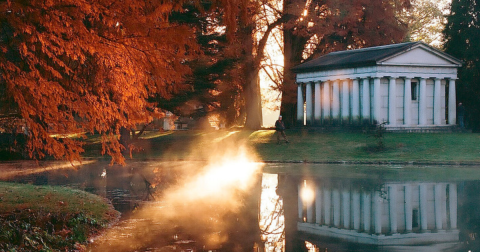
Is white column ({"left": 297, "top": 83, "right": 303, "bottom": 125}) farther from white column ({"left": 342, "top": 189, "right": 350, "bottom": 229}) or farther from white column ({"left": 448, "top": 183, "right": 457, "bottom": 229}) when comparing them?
white column ({"left": 342, "top": 189, "right": 350, "bottom": 229})

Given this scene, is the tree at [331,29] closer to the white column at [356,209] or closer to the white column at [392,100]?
the white column at [392,100]

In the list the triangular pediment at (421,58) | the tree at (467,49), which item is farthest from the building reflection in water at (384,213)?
the tree at (467,49)

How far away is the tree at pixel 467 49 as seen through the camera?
151 feet

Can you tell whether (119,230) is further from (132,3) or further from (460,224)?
(460,224)

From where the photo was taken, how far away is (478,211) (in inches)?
544

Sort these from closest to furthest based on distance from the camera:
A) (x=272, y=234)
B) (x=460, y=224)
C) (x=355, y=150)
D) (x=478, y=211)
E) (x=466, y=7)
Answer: (x=272, y=234)
(x=460, y=224)
(x=478, y=211)
(x=355, y=150)
(x=466, y=7)

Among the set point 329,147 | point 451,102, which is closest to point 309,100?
point 451,102

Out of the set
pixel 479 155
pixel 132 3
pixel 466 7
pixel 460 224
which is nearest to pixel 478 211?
pixel 460 224

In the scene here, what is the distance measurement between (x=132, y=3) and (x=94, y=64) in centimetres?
213

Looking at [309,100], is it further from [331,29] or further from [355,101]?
[331,29]

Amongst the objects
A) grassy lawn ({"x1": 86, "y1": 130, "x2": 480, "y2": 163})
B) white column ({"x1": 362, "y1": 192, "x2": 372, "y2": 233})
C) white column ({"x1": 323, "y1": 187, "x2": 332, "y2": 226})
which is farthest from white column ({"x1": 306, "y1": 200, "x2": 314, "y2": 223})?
grassy lawn ({"x1": 86, "y1": 130, "x2": 480, "y2": 163})

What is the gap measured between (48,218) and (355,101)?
106ft

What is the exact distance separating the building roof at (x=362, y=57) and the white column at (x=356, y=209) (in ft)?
79.9

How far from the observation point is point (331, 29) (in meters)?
48.7
